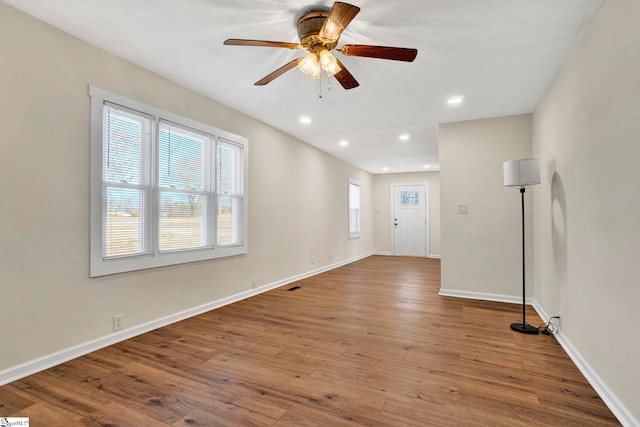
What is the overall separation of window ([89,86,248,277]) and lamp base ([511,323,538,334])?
3.22 m

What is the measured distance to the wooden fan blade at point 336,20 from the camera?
5.53 feet

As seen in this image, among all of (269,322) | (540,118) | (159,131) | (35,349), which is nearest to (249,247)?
(269,322)

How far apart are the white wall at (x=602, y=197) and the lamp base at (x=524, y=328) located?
0.28 metres

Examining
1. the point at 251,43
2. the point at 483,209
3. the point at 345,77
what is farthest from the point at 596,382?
the point at 251,43

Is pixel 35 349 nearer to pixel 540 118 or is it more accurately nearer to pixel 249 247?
pixel 249 247

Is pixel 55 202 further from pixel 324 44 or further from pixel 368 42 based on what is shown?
pixel 368 42

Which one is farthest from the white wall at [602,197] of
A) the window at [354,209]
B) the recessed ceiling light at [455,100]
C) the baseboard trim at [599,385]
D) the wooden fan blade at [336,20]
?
the window at [354,209]

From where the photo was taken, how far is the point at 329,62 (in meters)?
2.24

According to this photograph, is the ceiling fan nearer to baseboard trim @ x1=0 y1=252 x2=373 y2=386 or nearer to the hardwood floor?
the hardwood floor

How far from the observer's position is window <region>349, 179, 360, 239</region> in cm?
784

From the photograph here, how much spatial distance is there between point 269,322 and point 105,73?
275 cm

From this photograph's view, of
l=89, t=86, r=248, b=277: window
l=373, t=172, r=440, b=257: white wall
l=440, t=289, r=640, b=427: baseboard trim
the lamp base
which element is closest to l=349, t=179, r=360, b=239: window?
l=373, t=172, r=440, b=257: white wall

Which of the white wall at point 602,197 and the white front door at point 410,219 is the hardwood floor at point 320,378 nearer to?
the white wall at point 602,197

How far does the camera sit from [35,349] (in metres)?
2.20
